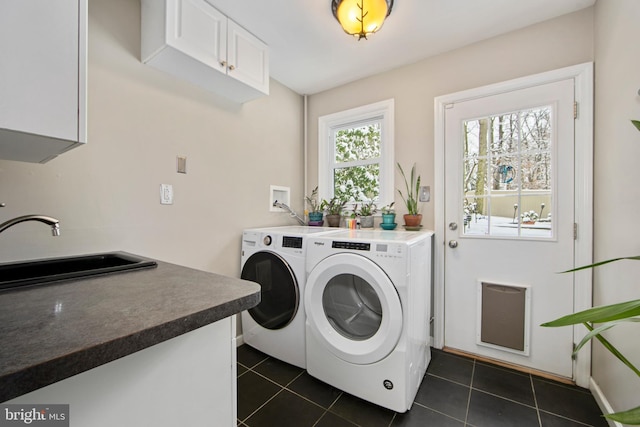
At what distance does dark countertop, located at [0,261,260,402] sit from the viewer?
0.39 meters

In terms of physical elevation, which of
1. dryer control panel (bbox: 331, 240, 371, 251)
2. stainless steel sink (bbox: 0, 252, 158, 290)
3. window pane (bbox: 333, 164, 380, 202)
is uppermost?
window pane (bbox: 333, 164, 380, 202)

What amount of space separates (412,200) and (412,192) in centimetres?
10

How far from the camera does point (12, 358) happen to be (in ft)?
1.26

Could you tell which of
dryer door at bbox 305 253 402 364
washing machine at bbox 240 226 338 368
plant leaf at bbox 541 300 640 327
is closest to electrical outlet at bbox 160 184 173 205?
washing machine at bbox 240 226 338 368

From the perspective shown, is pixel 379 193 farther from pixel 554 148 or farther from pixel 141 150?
pixel 141 150

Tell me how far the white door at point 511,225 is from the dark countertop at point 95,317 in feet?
5.88

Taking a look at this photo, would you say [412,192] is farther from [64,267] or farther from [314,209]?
[64,267]

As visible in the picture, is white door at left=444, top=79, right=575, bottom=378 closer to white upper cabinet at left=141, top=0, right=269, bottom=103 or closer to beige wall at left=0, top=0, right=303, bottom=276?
white upper cabinet at left=141, top=0, right=269, bottom=103

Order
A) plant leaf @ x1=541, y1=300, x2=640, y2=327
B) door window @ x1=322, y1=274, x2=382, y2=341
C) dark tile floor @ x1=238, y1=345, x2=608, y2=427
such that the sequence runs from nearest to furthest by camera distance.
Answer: plant leaf @ x1=541, y1=300, x2=640, y2=327, dark tile floor @ x1=238, y1=345, x2=608, y2=427, door window @ x1=322, y1=274, x2=382, y2=341

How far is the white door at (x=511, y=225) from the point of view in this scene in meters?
1.65

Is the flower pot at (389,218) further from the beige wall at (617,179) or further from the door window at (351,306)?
the beige wall at (617,179)

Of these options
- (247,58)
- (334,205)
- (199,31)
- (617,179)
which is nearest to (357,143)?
(334,205)

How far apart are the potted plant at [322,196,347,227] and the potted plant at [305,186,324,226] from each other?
0.23 ft

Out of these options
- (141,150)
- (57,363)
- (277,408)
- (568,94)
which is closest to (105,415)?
(57,363)
